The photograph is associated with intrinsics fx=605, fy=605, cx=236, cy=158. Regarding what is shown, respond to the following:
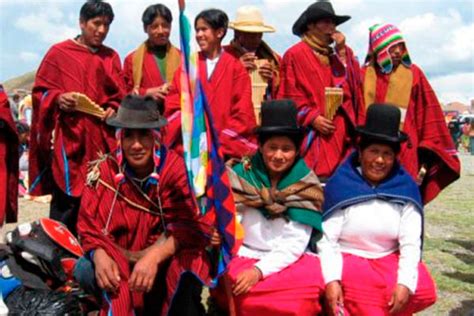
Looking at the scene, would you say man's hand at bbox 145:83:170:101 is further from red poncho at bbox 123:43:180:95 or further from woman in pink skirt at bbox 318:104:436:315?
woman in pink skirt at bbox 318:104:436:315

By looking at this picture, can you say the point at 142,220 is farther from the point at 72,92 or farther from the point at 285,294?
the point at 72,92

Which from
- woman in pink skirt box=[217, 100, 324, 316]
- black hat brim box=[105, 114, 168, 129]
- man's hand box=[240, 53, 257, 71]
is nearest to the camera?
black hat brim box=[105, 114, 168, 129]

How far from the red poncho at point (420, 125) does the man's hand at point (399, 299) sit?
1287 mm

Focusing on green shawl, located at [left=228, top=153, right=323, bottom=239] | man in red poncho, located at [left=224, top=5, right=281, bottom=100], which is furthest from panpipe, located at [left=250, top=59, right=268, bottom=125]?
green shawl, located at [left=228, top=153, right=323, bottom=239]

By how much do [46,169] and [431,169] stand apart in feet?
9.84

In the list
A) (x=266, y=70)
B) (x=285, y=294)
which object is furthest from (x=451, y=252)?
(x=285, y=294)

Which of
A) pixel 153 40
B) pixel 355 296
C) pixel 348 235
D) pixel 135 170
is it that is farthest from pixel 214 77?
pixel 355 296

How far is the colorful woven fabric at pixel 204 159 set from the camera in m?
2.94

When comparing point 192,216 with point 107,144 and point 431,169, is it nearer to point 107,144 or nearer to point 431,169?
point 107,144

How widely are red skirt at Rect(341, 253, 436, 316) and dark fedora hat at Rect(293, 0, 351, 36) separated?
186 cm

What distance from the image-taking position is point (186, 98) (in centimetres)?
296

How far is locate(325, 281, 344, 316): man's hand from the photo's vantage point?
10.8 ft

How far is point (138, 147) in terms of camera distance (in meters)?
3.32

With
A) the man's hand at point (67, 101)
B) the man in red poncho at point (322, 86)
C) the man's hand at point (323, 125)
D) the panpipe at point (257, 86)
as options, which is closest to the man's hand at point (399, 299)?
the man in red poncho at point (322, 86)
